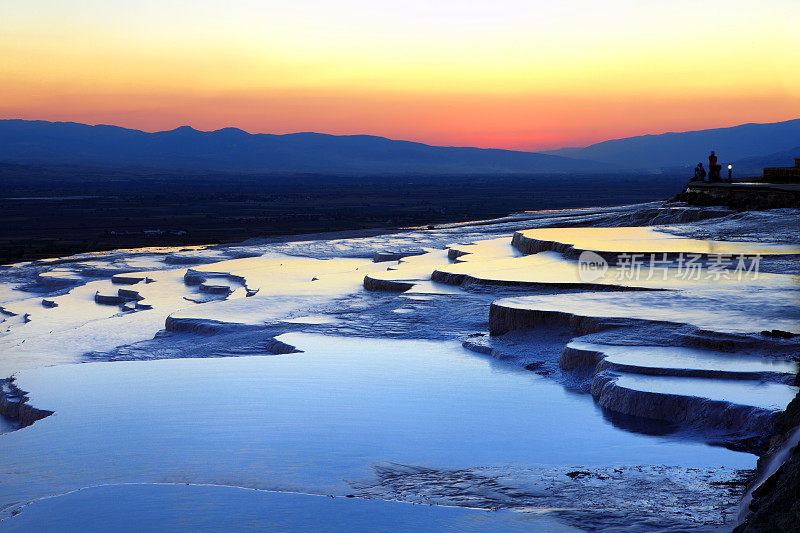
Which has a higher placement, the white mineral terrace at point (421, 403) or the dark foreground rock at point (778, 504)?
the dark foreground rock at point (778, 504)

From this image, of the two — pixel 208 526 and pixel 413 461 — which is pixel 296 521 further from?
pixel 413 461

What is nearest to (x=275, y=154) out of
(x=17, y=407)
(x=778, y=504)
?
(x=17, y=407)

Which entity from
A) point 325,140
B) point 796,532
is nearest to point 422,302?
point 796,532

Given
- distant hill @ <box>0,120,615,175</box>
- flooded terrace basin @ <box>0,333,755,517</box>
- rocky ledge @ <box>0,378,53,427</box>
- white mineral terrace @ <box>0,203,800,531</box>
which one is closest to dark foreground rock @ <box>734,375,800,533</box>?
white mineral terrace @ <box>0,203,800,531</box>

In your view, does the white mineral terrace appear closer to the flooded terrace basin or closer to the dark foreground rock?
the flooded terrace basin

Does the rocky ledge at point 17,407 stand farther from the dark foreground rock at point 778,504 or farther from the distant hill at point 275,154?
the distant hill at point 275,154

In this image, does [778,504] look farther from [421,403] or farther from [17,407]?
[17,407]

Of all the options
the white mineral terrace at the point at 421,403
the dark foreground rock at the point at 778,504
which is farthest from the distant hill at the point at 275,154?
the dark foreground rock at the point at 778,504

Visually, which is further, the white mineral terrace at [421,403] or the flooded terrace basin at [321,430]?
the flooded terrace basin at [321,430]
